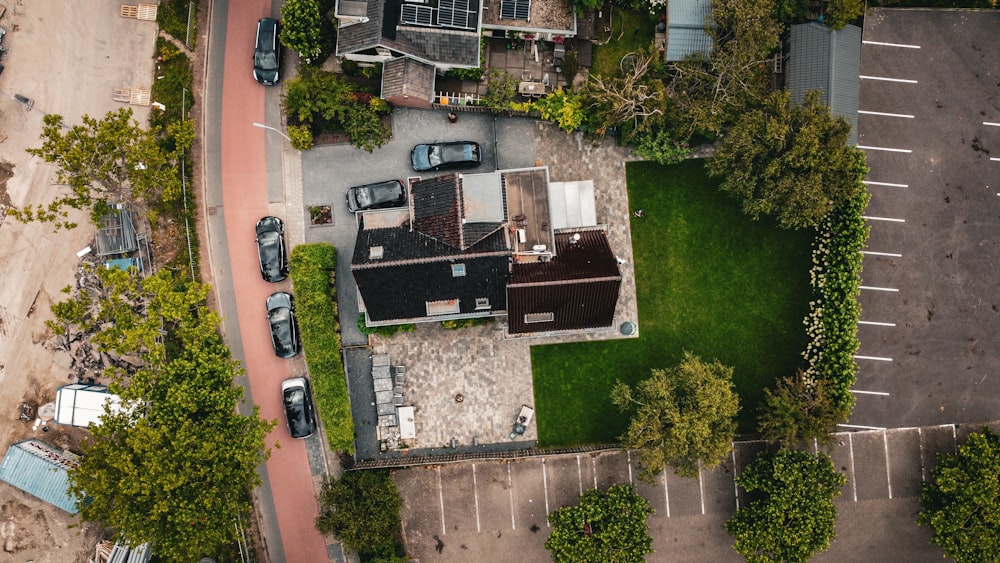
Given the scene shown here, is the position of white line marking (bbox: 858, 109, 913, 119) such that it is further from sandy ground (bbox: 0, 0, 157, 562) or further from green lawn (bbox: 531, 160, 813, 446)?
sandy ground (bbox: 0, 0, 157, 562)

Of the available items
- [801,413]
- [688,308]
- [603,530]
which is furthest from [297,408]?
[801,413]

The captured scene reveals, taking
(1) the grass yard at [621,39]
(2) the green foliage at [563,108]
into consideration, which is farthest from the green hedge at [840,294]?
(2) the green foliage at [563,108]

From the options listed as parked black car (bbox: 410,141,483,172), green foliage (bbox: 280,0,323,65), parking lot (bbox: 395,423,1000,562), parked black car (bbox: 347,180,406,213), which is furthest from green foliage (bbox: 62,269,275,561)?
green foliage (bbox: 280,0,323,65)

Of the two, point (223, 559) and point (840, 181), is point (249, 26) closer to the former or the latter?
point (223, 559)

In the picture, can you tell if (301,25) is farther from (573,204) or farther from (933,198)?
(933,198)

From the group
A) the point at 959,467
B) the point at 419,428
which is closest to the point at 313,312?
the point at 419,428

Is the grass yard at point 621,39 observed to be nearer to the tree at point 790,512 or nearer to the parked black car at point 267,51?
the parked black car at point 267,51
